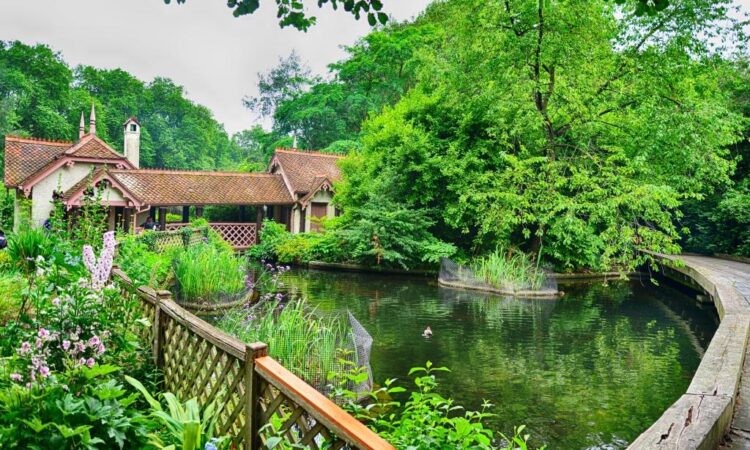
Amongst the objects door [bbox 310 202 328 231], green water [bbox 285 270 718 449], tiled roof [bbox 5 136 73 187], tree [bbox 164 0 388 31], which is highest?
tiled roof [bbox 5 136 73 187]

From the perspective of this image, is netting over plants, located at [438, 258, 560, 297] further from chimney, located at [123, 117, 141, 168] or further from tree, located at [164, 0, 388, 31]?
chimney, located at [123, 117, 141, 168]

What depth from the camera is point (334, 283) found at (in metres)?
16.8

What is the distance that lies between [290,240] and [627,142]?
13809 millimetres

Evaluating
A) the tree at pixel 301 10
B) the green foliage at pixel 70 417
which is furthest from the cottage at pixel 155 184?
the green foliage at pixel 70 417

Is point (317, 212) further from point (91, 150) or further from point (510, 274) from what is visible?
point (510, 274)

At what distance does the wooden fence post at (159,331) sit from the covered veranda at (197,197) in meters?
18.4

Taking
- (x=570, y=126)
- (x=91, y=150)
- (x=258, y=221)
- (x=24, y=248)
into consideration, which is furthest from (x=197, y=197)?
(x=24, y=248)

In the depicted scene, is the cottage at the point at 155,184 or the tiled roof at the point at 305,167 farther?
the tiled roof at the point at 305,167

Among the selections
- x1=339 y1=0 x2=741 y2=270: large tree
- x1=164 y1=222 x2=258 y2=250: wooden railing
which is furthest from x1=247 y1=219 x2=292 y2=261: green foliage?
x1=339 y1=0 x2=741 y2=270: large tree

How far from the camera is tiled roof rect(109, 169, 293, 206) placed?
23.3 m

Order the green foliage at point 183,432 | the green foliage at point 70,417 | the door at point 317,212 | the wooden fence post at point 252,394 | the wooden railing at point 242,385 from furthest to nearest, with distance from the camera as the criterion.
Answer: the door at point 317,212, the wooden fence post at point 252,394, the green foliage at point 183,432, the green foliage at point 70,417, the wooden railing at point 242,385

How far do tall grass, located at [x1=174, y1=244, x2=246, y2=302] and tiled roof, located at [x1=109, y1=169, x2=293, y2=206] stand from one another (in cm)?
1154

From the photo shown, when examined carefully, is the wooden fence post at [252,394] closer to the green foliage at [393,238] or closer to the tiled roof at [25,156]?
the green foliage at [393,238]

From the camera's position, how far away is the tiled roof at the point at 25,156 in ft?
70.9
